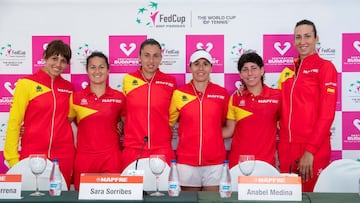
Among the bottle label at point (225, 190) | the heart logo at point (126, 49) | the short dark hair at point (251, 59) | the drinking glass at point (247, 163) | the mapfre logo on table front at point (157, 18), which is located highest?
the mapfre logo on table front at point (157, 18)

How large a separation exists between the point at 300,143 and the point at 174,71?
3.83 ft

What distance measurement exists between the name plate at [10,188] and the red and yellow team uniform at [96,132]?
121 centimetres

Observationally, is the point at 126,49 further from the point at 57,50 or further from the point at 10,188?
the point at 10,188

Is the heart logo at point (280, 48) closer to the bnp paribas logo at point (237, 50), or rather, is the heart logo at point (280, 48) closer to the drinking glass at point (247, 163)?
the bnp paribas logo at point (237, 50)

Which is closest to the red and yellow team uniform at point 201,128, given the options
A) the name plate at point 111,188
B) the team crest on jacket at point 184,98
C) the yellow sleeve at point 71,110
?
the team crest on jacket at point 184,98

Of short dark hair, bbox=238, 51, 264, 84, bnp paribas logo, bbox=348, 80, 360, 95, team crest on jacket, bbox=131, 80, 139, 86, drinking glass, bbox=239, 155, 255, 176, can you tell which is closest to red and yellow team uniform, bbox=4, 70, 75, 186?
team crest on jacket, bbox=131, 80, 139, 86

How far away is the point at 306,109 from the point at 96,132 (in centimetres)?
150

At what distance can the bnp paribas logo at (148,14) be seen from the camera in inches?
141

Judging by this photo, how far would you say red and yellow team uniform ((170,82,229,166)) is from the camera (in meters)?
3.10

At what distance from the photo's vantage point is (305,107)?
3.07 metres

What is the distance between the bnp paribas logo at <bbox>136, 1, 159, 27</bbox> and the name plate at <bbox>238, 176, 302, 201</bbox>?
6.60ft

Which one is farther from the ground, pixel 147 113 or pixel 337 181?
pixel 147 113

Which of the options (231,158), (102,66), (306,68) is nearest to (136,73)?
(102,66)

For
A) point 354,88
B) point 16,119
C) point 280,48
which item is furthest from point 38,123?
point 354,88
